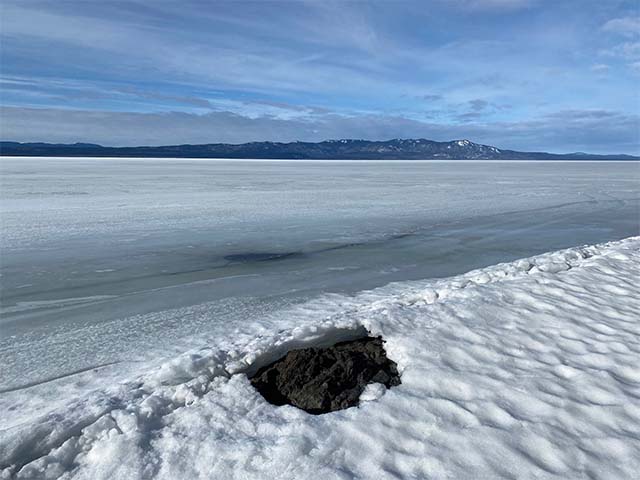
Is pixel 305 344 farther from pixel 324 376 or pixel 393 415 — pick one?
pixel 393 415

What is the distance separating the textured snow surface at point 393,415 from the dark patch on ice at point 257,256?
10.2 feet

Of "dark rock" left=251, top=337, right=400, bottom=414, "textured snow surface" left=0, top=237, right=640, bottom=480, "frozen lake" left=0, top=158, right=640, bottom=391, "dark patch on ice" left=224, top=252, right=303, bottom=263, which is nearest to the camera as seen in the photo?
"textured snow surface" left=0, top=237, right=640, bottom=480

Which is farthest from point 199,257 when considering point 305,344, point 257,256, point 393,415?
point 393,415

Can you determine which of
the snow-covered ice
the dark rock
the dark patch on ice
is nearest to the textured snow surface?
the snow-covered ice

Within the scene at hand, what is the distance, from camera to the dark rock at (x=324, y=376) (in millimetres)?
3762

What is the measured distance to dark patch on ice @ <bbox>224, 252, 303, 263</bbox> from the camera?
8.37m

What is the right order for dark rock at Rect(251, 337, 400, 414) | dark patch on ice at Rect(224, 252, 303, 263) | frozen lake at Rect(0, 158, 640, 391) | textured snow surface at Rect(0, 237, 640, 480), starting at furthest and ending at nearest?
dark patch on ice at Rect(224, 252, 303, 263) → frozen lake at Rect(0, 158, 640, 391) → dark rock at Rect(251, 337, 400, 414) → textured snow surface at Rect(0, 237, 640, 480)

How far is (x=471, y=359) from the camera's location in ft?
14.1

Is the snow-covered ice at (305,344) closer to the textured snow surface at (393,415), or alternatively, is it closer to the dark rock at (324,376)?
the textured snow surface at (393,415)

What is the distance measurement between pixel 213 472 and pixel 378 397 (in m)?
1.40

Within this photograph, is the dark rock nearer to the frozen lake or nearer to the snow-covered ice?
the snow-covered ice

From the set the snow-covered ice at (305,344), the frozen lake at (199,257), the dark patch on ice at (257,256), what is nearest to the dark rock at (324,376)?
the snow-covered ice at (305,344)

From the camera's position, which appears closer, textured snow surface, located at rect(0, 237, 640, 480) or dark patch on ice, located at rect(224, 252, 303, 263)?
textured snow surface, located at rect(0, 237, 640, 480)

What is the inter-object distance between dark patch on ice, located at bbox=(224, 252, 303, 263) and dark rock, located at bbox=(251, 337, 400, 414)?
4.00 m
